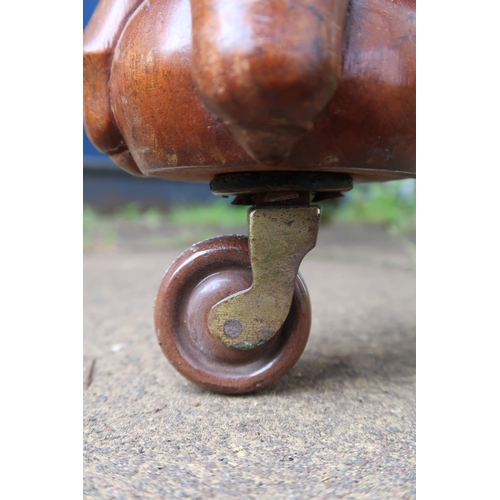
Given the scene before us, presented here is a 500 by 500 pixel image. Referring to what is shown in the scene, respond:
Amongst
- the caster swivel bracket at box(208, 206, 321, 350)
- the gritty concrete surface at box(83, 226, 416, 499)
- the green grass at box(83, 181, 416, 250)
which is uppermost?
the caster swivel bracket at box(208, 206, 321, 350)

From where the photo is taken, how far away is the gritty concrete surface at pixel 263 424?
1.93 feet

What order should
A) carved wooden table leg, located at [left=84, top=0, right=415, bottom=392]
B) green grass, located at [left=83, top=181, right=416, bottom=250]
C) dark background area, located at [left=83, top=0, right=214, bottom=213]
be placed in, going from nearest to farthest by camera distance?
carved wooden table leg, located at [left=84, top=0, right=415, bottom=392]
green grass, located at [left=83, top=181, right=416, bottom=250]
dark background area, located at [left=83, top=0, right=214, bottom=213]

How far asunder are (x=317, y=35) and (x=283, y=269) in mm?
333

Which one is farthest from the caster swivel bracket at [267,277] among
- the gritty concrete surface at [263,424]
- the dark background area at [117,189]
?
the dark background area at [117,189]

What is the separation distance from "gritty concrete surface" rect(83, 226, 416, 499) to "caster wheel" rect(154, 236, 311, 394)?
0.13ft

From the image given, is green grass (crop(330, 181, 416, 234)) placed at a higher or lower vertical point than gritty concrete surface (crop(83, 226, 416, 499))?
lower

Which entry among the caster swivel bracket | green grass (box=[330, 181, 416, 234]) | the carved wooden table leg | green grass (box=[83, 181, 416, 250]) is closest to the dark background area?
green grass (box=[83, 181, 416, 250])

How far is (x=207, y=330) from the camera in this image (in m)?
0.81

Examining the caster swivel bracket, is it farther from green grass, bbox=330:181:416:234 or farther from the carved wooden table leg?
green grass, bbox=330:181:416:234

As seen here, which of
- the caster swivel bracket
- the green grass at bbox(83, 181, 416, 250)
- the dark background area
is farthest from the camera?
the dark background area

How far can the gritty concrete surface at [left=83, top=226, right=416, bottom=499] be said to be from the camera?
589mm

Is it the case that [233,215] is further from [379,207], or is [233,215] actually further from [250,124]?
[250,124]

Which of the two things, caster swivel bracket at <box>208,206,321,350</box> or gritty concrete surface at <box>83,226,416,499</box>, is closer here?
gritty concrete surface at <box>83,226,416,499</box>
